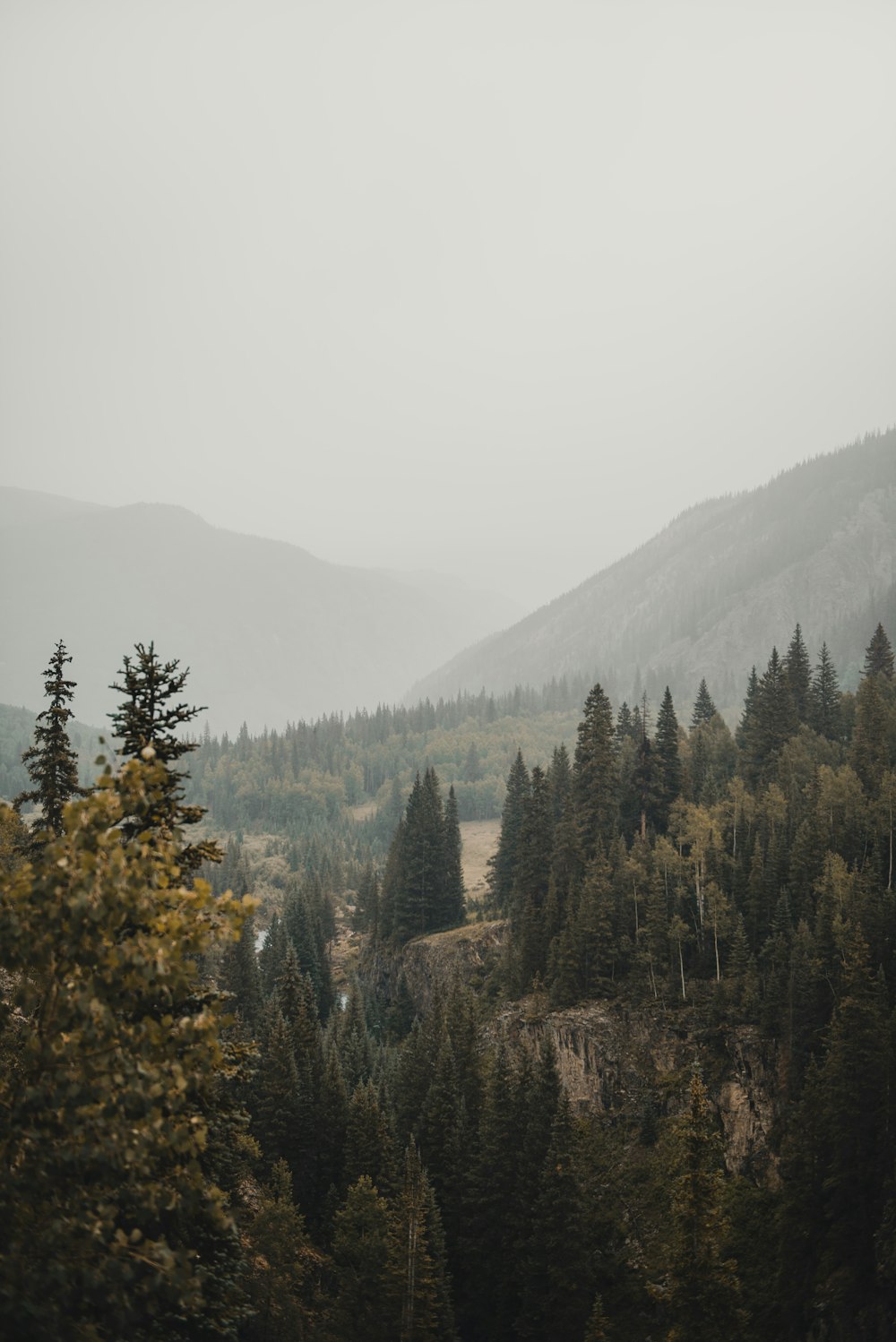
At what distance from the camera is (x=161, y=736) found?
2230cm

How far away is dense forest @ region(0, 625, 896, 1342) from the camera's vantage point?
13367 millimetres

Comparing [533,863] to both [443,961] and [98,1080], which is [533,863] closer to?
[443,961]

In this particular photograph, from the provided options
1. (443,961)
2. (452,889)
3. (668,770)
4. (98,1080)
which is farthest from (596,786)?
(98,1080)

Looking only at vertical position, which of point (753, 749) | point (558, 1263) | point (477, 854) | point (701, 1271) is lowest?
point (558, 1263)

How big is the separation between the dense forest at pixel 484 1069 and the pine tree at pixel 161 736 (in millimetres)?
157

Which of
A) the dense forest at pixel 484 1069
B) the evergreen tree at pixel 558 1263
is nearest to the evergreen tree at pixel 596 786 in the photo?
the dense forest at pixel 484 1069

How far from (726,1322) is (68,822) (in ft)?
104

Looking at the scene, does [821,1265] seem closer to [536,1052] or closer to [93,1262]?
[536,1052]

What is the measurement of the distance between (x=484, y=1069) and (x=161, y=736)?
164ft

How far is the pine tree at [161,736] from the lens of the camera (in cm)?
1933

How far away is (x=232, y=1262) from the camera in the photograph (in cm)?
1964

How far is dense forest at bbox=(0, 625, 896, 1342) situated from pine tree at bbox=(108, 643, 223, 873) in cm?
16

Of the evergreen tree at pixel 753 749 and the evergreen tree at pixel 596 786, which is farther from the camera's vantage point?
the evergreen tree at pixel 753 749

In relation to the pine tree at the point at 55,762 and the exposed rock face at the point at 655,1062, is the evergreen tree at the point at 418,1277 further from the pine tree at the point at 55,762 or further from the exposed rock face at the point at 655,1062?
the pine tree at the point at 55,762
